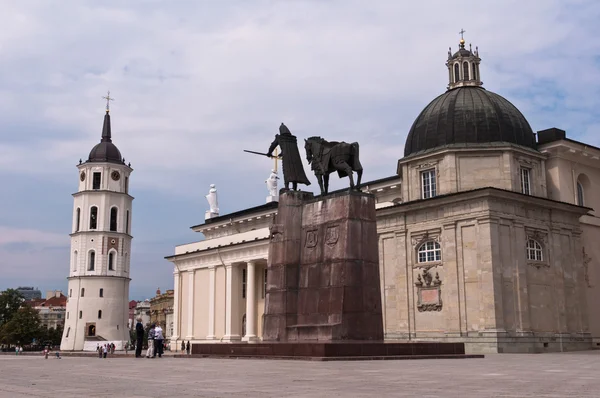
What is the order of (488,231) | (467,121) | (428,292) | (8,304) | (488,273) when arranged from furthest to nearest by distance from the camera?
(8,304) → (467,121) → (428,292) → (488,231) → (488,273)

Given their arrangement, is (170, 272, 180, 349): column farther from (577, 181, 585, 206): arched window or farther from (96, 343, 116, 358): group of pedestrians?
(577, 181, 585, 206): arched window

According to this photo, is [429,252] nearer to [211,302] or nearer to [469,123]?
[469,123]

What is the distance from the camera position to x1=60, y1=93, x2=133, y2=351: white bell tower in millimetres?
91688

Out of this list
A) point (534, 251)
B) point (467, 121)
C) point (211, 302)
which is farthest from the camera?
point (211, 302)

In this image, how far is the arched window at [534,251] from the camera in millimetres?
45875

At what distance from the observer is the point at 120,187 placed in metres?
99.6

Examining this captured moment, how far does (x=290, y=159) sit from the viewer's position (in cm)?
2919

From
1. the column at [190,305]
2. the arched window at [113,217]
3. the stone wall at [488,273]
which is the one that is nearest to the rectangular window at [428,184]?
the stone wall at [488,273]

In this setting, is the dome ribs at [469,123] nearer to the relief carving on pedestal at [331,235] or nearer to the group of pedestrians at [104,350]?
the relief carving on pedestal at [331,235]

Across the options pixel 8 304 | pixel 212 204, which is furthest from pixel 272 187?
pixel 8 304

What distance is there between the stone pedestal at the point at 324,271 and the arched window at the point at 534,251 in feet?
75.2

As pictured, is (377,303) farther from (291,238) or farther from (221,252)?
(221,252)

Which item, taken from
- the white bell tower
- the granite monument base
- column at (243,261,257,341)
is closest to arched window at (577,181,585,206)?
the granite monument base

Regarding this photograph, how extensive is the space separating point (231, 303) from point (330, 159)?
→ 41292mm
